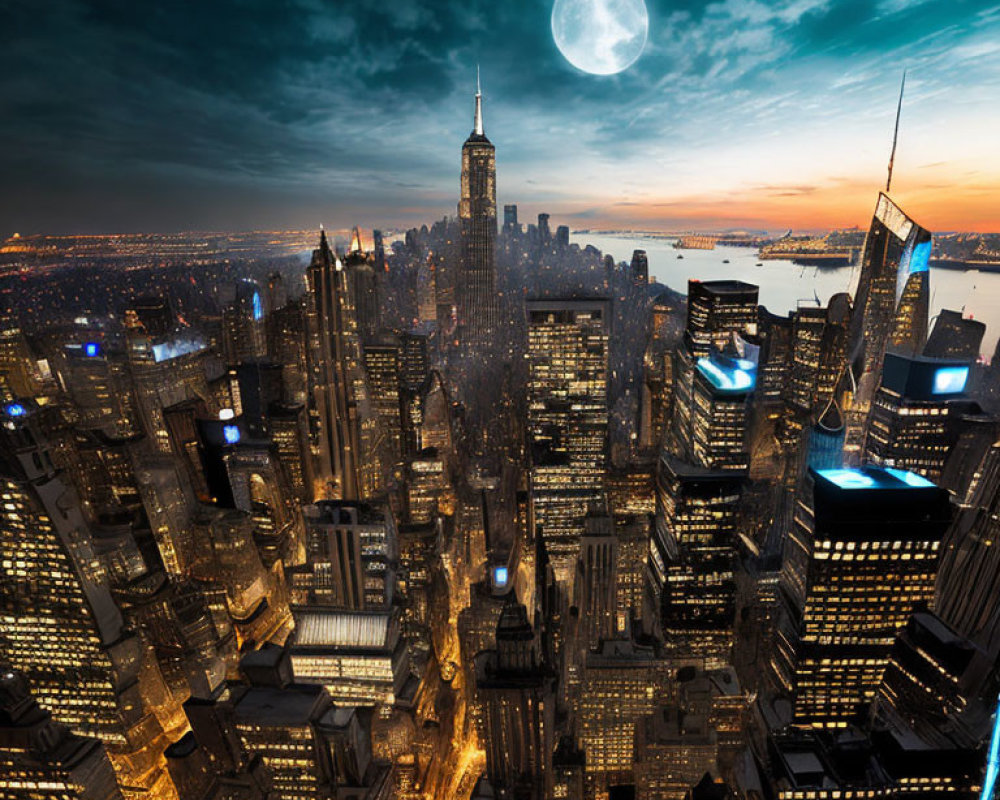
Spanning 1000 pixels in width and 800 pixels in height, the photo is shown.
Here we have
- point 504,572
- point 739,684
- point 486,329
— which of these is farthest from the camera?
point 486,329

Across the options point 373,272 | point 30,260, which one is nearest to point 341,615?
point 30,260

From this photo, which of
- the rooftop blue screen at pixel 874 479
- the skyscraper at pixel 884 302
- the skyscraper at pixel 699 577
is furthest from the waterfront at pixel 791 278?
the rooftop blue screen at pixel 874 479

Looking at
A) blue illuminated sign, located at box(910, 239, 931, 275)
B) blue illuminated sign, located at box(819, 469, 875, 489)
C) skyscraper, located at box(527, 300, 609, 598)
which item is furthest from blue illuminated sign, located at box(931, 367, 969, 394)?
skyscraper, located at box(527, 300, 609, 598)

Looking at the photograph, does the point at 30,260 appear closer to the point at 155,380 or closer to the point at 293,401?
the point at 155,380

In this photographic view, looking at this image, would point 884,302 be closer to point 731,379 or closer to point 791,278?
point 791,278

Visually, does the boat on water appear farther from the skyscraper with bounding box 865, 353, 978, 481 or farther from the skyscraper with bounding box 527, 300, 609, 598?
the skyscraper with bounding box 527, 300, 609, 598

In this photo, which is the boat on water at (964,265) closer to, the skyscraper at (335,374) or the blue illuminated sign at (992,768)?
the blue illuminated sign at (992,768)
